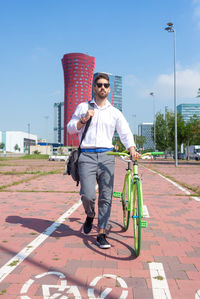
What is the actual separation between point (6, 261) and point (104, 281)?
1171 millimetres

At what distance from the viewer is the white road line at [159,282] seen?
264 centimetres

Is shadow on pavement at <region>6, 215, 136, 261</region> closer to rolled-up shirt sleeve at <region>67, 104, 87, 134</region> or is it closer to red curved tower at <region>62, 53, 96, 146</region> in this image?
rolled-up shirt sleeve at <region>67, 104, 87, 134</region>

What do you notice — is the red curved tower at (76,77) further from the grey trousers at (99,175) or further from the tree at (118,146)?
the grey trousers at (99,175)

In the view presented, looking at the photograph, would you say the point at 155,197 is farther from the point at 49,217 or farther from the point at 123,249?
the point at 123,249

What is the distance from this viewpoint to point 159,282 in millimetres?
2904

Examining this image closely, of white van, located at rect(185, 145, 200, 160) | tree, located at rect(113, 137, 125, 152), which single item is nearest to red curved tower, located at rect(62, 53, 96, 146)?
tree, located at rect(113, 137, 125, 152)

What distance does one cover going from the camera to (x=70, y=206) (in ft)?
23.2

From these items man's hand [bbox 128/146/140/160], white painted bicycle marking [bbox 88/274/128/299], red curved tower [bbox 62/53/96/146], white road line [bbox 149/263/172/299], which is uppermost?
red curved tower [bbox 62/53/96/146]

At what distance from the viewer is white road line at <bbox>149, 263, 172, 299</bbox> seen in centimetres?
264

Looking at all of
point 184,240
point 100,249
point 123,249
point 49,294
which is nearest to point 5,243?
point 100,249

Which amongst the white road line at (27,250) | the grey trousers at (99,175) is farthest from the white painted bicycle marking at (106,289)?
the grey trousers at (99,175)

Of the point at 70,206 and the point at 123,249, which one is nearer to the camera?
the point at 123,249

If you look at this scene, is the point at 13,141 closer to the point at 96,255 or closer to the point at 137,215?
the point at 96,255

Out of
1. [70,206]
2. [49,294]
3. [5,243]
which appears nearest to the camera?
[49,294]
